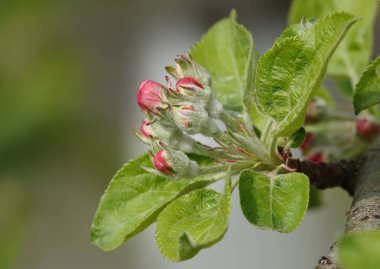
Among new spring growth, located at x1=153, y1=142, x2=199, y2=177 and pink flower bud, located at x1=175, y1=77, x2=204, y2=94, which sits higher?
pink flower bud, located at x1=175, y1=77, x2=204, y2=94

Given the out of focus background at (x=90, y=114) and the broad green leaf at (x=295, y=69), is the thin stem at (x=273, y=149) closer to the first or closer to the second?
the broad green leaf at (x=295, y=69)

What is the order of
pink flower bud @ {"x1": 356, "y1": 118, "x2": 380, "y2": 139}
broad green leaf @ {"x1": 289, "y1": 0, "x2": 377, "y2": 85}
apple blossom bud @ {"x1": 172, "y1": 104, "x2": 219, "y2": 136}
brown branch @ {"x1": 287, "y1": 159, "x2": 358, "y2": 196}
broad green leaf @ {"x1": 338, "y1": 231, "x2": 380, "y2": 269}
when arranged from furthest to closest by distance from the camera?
broad green leaf @ {"x1": 289, "y1": 0, "x2": 377, "y2": 85}
pink flower bud @ {"x1": 356, "y1": 118, "x2": 380, "y2": 139}
brown branch @ {"x1": 287, "y1": 159, "x2": 358, "y2": 196}
apple blossom bud @ {"x1": 172, "y1": 104, "x2": 219, "y2": 136}
broad green leaf @ {"x1": 338, "y1": 231, "x2": 380, "y2": 269}

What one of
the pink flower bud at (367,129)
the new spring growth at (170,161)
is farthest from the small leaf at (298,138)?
the pink flower bud at (367,129)

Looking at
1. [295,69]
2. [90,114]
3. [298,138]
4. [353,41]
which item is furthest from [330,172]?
[90,114]

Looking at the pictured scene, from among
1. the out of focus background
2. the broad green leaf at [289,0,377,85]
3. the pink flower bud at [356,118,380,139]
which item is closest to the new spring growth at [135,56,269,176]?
the pink flower bud at [356,118,380,139]

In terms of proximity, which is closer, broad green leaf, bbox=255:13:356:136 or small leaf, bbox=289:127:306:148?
broad green leaf, bbox=255:13:356:136

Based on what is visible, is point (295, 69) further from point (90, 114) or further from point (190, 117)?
point (90, 114)

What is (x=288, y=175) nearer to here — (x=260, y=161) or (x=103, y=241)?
(x=260, y=161)

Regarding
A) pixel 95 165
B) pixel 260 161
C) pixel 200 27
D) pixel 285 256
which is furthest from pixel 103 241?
pixel 200 27

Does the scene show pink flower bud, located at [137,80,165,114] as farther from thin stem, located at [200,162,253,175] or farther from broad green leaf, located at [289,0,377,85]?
broad green leaf, located at [289,0,377,85]
